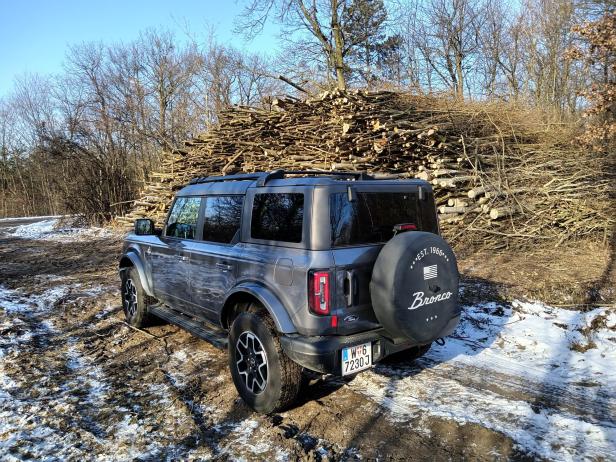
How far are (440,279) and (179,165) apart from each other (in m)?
13.8

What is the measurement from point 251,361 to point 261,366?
0.43 ft

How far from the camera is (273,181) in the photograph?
3.79 m

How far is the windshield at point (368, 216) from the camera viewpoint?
331 cm

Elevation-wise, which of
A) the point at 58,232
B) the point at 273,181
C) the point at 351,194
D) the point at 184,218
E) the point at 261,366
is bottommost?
the point at 261,366

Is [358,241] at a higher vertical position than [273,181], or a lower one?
lower

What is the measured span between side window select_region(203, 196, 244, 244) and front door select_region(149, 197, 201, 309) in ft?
0.83

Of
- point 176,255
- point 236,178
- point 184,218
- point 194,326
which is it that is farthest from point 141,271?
point 236,178

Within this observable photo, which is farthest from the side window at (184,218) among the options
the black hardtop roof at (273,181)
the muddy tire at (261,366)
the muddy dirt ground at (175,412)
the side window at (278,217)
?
the muddy tire at (261,366)

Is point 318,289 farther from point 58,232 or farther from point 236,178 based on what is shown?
point 58,232

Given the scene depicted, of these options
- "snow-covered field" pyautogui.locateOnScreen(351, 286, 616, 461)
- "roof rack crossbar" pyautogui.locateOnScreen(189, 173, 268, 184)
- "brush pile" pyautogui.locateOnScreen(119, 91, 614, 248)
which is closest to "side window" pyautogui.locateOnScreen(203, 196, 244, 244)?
"roof rack crossbar" pyautogui.locateOnScreen(189, 173, 268, 184)

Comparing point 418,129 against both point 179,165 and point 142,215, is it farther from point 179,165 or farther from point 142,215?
point 142,215

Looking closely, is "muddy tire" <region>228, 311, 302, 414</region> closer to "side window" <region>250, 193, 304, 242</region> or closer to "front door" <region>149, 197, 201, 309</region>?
"side window" <region>250, 193, 304, 242</region>

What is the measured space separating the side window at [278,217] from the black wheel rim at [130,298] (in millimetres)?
2791

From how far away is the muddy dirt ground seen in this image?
3.04 meters
